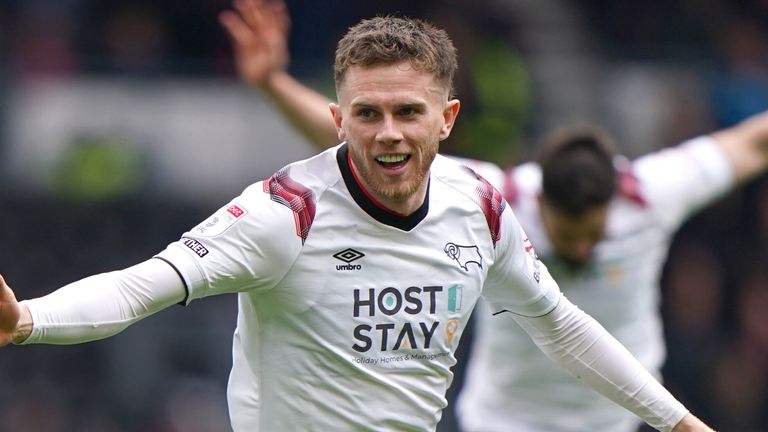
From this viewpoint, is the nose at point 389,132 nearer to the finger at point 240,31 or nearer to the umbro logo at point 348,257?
the umbro logo at point 348,257

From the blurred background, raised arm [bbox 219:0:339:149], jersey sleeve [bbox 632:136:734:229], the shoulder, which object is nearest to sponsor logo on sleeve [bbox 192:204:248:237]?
the shoulder

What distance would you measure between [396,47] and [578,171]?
2248 mm

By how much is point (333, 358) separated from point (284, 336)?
0.17 m

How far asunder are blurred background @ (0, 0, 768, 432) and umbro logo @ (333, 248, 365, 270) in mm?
5795

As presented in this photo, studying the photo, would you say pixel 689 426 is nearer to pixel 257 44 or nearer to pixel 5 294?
pixel 5 294

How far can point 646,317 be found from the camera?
6.66 metres

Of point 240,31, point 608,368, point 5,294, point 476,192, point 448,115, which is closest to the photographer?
point 5,294

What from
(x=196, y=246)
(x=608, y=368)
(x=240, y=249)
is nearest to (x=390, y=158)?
(x=240, y=249)

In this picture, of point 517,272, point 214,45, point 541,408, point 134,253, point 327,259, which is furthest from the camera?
point 214,45

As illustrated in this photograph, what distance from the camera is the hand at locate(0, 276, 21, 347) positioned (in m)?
3.47

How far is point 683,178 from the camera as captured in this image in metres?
6.59

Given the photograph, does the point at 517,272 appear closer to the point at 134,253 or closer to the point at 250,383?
the point at 250,383

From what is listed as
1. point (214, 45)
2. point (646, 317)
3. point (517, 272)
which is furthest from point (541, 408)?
point (214, 45)

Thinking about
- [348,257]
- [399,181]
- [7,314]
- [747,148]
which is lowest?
[7,314]
